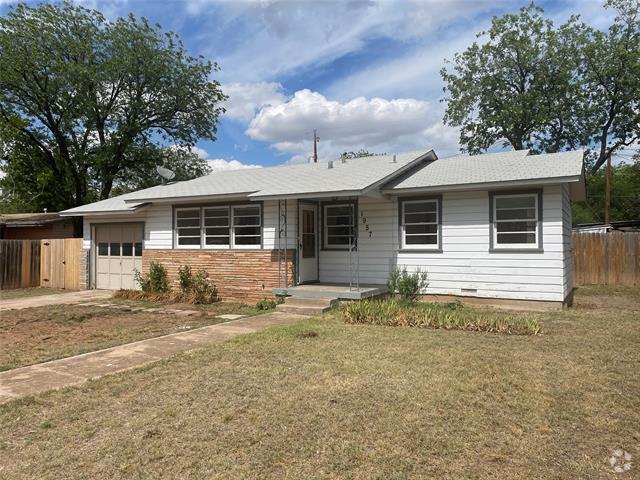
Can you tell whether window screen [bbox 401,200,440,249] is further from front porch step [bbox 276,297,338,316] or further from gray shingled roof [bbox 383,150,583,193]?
front porch step [bbox 276,297,338,316]

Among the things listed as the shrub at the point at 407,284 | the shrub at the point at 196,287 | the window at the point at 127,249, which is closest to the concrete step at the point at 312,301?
the shrub at the point at 407,284

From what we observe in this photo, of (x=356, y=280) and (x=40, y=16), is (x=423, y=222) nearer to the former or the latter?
(x=356, y=280)

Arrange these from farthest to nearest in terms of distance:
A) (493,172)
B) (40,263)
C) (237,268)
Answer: (40,263), (237,268), (493,172)

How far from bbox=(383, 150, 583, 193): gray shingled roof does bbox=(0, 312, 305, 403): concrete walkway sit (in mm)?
5654

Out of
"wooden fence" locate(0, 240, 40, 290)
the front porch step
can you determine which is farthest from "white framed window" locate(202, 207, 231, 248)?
"wooden fence" locate(0, 240, 40, 290)

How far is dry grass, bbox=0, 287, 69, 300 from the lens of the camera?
15.6 m

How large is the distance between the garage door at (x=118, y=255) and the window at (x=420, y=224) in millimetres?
9110

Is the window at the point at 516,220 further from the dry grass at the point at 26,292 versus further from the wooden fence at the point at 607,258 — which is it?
the dry grass at the point at 26,292

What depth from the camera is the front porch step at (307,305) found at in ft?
34.2

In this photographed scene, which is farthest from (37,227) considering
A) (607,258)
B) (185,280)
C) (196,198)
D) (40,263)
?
(607,258)

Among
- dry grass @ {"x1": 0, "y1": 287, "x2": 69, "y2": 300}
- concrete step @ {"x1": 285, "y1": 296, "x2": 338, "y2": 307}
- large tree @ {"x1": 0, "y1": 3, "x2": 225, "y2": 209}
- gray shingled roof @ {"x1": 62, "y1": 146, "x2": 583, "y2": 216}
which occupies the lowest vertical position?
dry grass @ {"x1": 0, "y1": 287, "x2": 69, "y2": 300}

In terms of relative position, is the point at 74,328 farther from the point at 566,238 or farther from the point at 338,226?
the point at 566,238

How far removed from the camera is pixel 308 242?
42.9 ft

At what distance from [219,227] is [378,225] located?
4.78 metres
